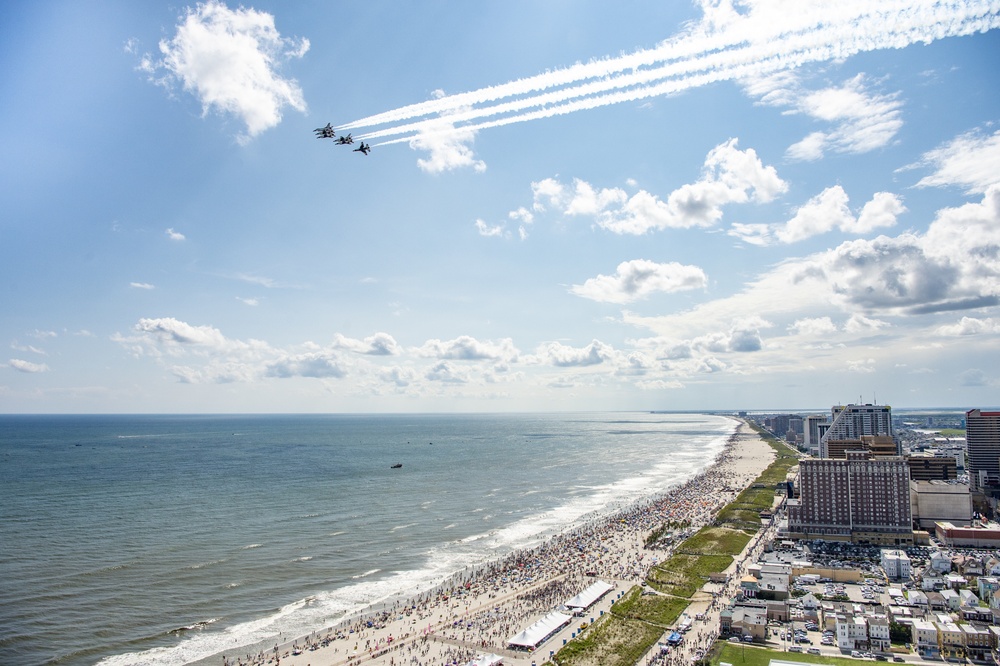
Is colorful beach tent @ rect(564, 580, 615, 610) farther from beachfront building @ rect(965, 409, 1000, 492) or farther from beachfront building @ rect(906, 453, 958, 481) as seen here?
beachfront building @ rect(965, 409, 1000, 492)

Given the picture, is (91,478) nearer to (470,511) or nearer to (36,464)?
(36,464)

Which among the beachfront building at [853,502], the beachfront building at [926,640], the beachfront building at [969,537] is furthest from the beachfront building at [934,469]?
the beachfront building at [926,640]

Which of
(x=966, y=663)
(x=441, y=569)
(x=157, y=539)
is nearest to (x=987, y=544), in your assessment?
(x=966, y=663)

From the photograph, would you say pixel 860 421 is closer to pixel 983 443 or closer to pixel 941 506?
pixel 983 443

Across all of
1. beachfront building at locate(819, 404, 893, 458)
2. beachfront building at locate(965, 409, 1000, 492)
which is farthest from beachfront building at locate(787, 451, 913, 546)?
beachfront building at locate(819, 404, 893, 458)

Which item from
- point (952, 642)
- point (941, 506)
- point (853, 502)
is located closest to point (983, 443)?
point (941, 506)
